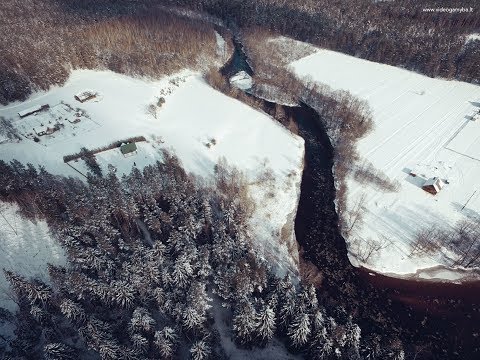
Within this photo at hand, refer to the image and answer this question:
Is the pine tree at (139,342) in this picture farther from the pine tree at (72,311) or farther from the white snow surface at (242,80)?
the white snow surface at (242,80)

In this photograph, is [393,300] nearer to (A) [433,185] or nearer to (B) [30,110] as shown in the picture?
(A) [433,185]

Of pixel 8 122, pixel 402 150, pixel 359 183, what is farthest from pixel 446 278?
pixel 8 122

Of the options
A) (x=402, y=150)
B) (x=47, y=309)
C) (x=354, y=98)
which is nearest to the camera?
(x=47, y=309)

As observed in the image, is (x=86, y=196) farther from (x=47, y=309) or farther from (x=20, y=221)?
(x=47, y=309)

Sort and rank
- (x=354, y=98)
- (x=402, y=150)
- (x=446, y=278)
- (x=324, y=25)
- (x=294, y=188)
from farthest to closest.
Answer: (x=324, y=25) < (x=354, y=98) < (x=402, y=150) < (x=294, y=188) < (x=446, y=278)

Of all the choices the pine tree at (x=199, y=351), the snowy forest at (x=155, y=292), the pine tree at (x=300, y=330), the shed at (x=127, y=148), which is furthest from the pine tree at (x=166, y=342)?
the shed at (x=127, y=148)

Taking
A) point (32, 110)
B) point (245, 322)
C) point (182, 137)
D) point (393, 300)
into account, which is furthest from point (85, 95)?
point (393, 300)

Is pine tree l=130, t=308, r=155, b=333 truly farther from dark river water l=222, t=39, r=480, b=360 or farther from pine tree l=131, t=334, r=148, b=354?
dark river water l=222, t=39, r=480, b=360

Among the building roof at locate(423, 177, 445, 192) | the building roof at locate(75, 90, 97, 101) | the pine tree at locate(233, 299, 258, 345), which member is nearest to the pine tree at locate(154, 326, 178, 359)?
the pine tree at locate(233, 299, 258, 345)

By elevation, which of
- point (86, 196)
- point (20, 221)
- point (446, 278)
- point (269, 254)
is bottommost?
point (446, 278)
